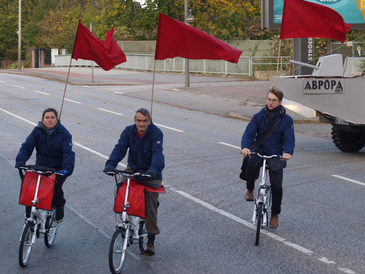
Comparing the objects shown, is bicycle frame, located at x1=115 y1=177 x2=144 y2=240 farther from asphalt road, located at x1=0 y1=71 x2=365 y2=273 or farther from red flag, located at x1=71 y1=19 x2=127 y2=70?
red flag, located at x1=71 y1=19 x2=127 y2=70

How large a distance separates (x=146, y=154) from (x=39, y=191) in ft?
3.82

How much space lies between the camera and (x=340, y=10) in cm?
2050

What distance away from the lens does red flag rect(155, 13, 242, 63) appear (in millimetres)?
6661

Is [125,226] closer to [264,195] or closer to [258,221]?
[258,221]

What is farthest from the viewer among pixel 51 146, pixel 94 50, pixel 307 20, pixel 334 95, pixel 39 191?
pixel 334 95

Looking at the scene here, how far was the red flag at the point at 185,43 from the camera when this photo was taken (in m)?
6.66

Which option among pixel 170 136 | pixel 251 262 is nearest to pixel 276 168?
pixel 251 262

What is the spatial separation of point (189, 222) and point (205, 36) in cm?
256

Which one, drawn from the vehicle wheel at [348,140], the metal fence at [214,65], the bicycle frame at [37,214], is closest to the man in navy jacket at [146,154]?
the bicycle frame at [37,214]

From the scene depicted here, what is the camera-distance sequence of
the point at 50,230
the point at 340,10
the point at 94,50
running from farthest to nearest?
1. the point at 340,10
2. the point at 94,50
3. the point at 50,230

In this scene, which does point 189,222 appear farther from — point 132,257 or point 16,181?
point 16,181

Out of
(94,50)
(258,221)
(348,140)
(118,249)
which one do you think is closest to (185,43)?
(94,50)

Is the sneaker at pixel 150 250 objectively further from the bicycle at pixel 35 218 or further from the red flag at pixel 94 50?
the red flag at pixel 94 50

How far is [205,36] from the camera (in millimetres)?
6969
